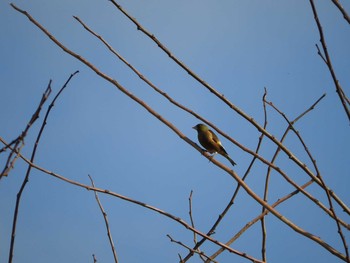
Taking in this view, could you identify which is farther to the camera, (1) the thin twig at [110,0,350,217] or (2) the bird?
(2) the bird

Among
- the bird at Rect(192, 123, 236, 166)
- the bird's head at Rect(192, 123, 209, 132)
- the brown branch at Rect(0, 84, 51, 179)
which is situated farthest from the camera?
the bird's head at Rect(192, 123, 209, 132)

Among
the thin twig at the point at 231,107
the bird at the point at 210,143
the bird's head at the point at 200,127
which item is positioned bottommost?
the thin twig at the point at 231,107

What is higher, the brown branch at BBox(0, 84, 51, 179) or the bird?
the bird

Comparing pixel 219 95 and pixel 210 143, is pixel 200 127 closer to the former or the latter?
pixel 210 143

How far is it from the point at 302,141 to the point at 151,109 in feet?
3.10

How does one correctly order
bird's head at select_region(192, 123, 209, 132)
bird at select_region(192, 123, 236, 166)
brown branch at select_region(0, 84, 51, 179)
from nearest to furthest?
1. brown branch at select_region(0, 84, 51, 179)
2. bird at select_region(192, 123, 236, 166)
3. bird's head at select_region(192, 123, 209, 132)

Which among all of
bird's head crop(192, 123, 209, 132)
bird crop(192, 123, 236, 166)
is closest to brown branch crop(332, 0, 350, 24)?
bird crop(192, 123, 236, 166)

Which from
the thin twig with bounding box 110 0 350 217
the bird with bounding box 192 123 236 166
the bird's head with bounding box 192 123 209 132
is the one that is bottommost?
the thin twig with bounding box 110 0 350 217

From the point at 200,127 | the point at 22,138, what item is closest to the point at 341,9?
the point at 22,138

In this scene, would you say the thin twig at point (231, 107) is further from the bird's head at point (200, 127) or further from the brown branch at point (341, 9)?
the bird's head at point (200, 127)

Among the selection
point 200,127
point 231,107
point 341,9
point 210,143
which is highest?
point 200,127

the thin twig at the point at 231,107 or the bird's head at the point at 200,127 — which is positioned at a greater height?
the bird's head at the point at 200,127

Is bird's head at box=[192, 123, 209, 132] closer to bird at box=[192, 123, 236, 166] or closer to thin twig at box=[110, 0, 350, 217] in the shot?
bird at box=[192, 123, 236, 166]

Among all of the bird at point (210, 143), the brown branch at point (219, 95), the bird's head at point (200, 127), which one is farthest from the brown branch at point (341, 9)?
the bird's head at point (200, 127)
